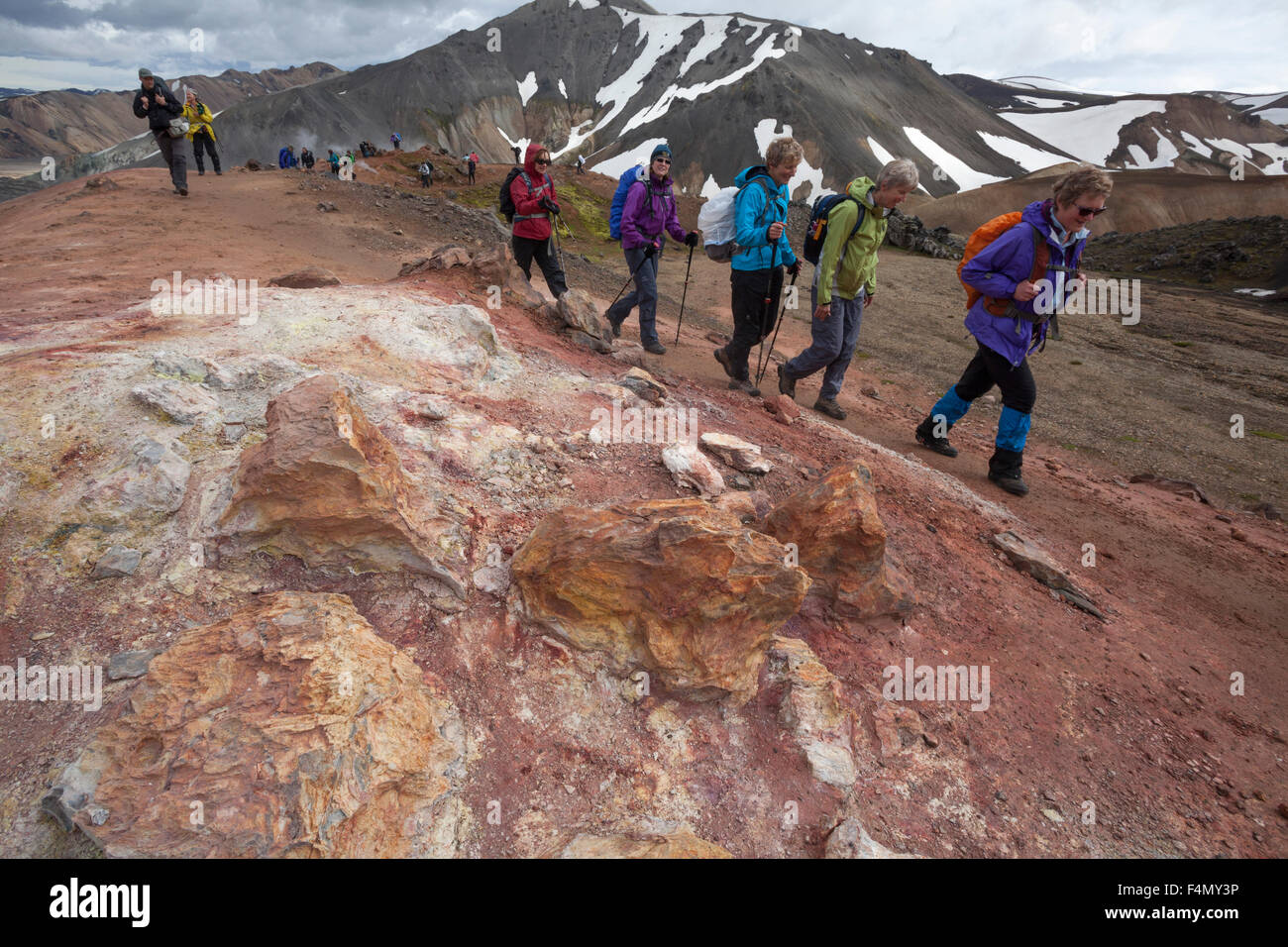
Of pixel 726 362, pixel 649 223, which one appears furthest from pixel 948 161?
pixel 726 362

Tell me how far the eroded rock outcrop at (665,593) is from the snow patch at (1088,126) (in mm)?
125513

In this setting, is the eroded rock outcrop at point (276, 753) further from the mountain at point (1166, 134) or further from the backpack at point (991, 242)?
the mountain at point (1166, 134)

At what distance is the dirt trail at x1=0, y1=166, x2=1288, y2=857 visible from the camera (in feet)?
10.7

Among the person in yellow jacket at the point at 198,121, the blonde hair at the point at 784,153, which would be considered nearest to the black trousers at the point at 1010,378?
the blonde hair at the point at 784,153

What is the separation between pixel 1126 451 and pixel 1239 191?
52515mm

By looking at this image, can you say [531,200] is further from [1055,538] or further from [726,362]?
[1055,538]

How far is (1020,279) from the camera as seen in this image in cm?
555

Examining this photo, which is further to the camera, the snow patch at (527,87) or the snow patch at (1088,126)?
the snow patch at (527,87)

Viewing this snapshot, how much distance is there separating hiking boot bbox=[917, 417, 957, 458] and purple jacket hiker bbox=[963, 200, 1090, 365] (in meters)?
1.58

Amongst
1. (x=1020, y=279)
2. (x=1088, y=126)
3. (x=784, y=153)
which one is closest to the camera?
(x=1020, y=279)

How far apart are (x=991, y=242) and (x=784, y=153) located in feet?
7.35

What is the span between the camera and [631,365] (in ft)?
23.7

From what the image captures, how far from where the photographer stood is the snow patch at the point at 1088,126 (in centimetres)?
10211

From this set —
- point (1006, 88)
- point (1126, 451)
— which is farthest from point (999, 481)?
point (1006, 88)
